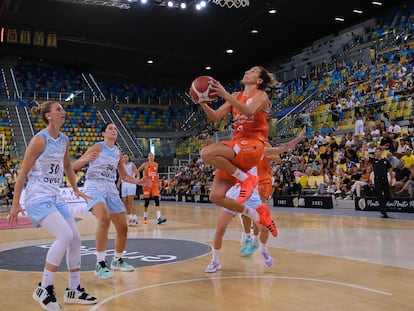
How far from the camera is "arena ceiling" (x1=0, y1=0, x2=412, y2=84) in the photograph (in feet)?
71.7

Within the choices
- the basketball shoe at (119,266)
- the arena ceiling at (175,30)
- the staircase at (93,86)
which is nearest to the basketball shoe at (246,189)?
the basketball shoe at (119,266)

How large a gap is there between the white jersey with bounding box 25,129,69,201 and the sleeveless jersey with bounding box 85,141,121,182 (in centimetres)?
141

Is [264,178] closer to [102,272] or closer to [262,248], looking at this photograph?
[262,248]

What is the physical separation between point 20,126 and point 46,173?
2533cm

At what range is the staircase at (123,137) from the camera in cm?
2802

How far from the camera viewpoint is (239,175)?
4.79 metres

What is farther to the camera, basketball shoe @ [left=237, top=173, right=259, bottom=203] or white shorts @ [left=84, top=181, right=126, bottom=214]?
white shorts @ [left=84, top=181, right=126, bottom=214]

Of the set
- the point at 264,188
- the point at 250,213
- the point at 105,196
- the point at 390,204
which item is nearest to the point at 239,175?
the point at 250,213

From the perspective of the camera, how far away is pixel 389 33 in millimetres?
20406

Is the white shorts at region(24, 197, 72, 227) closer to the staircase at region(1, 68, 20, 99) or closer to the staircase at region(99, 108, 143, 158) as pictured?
the staircase at region(99, 108, 143, 158)

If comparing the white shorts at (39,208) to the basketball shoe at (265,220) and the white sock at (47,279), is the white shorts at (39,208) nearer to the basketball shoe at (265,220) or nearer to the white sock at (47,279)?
the white sock at (47,279)

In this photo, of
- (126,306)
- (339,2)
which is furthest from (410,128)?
(126,306)

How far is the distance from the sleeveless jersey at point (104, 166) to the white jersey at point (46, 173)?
141 centimetres

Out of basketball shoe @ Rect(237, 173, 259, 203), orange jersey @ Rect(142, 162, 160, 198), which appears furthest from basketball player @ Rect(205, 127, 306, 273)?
orange jersey @ Rect(142, 162, 160, 198)
